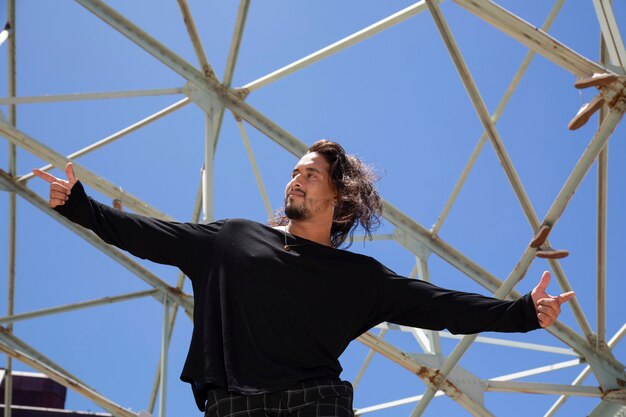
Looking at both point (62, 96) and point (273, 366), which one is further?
point (62, 96)

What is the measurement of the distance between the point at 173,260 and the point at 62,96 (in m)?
6.91

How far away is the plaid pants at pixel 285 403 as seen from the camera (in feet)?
10.8

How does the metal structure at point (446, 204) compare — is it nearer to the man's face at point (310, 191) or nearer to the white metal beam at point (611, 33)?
the white metal beam at point (611, 33)

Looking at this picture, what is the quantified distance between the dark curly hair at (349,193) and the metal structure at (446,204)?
146 inches

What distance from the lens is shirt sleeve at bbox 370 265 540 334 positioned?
3.68m

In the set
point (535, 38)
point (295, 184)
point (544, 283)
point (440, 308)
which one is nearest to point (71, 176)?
point (295, 184)

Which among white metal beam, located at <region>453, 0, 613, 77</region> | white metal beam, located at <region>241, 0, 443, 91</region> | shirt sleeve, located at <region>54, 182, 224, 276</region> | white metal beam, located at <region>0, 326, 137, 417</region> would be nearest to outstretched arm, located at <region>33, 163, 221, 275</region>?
shirt sleeve, located at <region>54, 182, 224, 276</region>

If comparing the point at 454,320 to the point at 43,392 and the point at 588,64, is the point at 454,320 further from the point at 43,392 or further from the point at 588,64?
the point at 43,392

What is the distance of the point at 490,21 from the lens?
7.52 m

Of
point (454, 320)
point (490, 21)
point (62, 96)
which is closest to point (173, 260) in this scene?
point (454, 320)

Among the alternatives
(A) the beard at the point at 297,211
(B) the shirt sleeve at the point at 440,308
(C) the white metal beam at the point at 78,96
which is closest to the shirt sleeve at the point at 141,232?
(A) the beard at the point at 297,211

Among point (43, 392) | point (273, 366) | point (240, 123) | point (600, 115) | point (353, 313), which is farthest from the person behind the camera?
point (43, 392)

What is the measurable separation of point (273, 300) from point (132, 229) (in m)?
0.56

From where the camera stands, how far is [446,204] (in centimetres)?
1066
